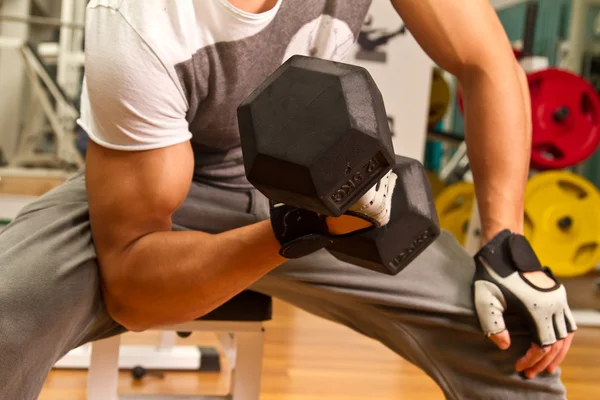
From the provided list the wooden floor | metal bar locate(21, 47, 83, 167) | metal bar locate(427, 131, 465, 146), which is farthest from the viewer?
metal bar locate(427, 131, 465, 146)

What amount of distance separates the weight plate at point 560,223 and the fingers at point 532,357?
1986mm

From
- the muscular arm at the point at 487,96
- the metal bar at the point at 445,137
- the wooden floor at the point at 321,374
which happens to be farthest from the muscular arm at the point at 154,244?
the metal bar at the point at 445,137

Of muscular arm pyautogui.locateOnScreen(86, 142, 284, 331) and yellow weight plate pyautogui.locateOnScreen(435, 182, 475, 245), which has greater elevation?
muscular arm pyautogui.locateOnScreen(86, 142, 284, 331)

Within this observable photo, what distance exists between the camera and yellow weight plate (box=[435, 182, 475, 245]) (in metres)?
3.43

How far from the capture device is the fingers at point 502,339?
1169mm

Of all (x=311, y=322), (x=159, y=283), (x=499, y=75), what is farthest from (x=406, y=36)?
(x=159, y=283)

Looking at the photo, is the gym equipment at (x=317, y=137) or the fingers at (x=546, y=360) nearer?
the gym equipment at (x=317, y=137)

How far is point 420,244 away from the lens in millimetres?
1042

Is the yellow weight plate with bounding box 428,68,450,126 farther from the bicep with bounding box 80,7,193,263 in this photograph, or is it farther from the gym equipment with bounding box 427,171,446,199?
the bicep with bounding box 80,7,193,263

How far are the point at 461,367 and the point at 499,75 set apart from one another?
0.52m

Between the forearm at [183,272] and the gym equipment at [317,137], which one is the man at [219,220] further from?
the gym equipment at [317,137]

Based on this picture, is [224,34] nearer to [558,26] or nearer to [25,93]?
[25,93]

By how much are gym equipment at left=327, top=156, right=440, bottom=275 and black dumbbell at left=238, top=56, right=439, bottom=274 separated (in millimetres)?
164

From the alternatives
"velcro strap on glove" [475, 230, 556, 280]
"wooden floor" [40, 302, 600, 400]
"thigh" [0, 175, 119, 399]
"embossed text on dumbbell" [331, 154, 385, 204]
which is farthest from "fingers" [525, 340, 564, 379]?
"wooden floor" [40, 302, 600, 400]
